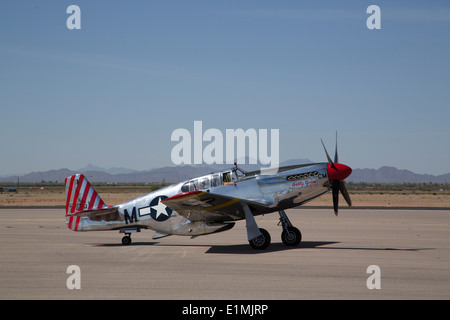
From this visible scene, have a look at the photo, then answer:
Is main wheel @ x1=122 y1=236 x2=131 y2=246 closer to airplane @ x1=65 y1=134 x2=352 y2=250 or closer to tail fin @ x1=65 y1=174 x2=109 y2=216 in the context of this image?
airplane @ x1=65 y1=134 x2=352 y2=250

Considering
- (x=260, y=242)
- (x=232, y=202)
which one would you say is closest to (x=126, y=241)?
(x=232, y=202)

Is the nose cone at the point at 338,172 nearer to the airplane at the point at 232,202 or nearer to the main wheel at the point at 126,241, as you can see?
the airplane at the point at 232,202

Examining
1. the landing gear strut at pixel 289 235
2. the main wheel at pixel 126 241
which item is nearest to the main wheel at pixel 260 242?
the landing gear strut at pixel 289 235

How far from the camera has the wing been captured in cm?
1619

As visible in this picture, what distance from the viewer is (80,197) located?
1958 centimetres

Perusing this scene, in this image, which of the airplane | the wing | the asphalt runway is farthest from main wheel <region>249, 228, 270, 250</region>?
the wing

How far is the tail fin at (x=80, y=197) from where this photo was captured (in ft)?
64.1

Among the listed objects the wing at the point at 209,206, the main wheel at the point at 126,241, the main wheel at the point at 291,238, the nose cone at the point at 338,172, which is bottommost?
the main wheel at the point at 126,241

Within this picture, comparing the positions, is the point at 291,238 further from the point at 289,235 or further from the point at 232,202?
the point at 232,202

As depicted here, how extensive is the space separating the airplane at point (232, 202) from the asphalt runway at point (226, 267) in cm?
77

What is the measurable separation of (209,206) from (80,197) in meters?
5.73

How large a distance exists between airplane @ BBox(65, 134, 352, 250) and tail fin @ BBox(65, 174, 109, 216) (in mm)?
642
